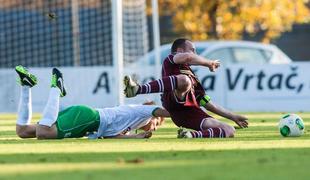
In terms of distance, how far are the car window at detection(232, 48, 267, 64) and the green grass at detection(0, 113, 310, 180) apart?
12.9 metres

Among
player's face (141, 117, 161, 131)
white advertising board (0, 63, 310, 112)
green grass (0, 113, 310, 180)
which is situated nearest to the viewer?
green grass (0, 113, 310, 180)

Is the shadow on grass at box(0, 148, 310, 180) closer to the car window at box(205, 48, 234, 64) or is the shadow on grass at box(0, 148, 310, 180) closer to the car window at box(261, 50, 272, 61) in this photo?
the car window at box(205, 48, 234, 64)

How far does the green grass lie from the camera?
286 inches

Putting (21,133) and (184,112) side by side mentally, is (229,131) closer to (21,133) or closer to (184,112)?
(184,112)

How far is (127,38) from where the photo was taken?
76.8 ft

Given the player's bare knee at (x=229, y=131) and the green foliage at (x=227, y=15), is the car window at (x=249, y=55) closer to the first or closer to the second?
the green foliage at (x=227, y=15)

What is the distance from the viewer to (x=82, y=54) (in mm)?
28391

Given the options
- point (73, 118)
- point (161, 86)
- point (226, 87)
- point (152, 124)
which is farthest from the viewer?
point (226, 87)

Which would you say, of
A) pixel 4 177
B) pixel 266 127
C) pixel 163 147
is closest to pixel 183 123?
pixel 163 147

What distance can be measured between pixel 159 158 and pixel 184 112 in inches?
122

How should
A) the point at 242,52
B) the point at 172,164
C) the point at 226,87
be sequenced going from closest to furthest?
the point at 172,164
the point at 226,87
the point at 242,52

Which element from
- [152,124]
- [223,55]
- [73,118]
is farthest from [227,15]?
[73,118]

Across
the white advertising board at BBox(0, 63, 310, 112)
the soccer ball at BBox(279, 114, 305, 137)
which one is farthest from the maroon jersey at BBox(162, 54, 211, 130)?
the white advertising board at BBox(0, 63, 310, 112)

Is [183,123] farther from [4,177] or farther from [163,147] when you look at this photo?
[4,177]
